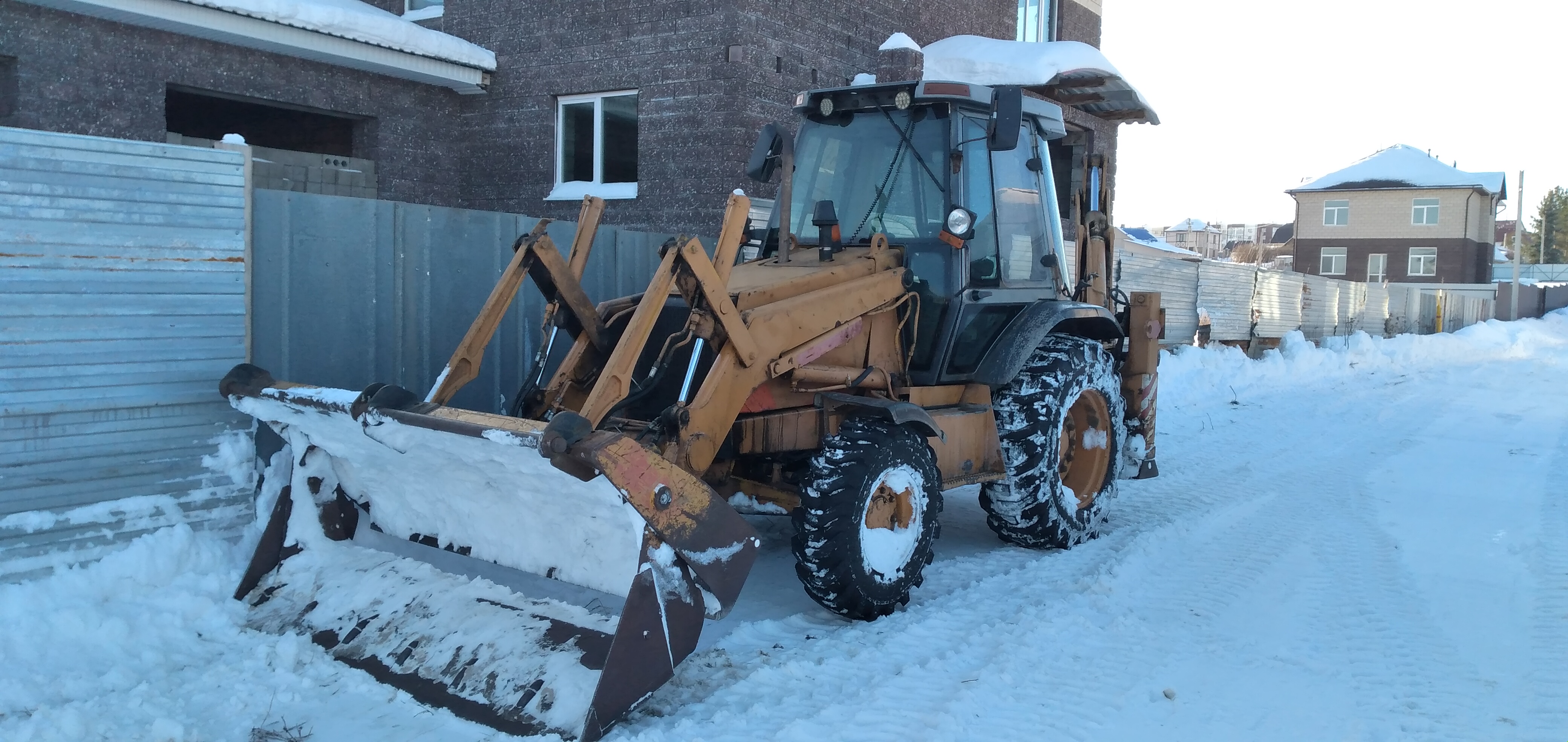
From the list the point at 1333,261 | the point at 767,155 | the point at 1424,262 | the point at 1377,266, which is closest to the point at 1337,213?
the point at 1333,261

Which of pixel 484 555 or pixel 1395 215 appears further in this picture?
pixel 1395 215

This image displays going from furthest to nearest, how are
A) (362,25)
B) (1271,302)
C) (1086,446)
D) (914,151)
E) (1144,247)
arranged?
(1144,247)
(1271,302)
(362,25)
(1086,446)
(914,151)

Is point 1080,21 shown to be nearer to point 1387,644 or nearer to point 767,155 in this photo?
point 767,155

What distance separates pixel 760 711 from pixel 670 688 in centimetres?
40

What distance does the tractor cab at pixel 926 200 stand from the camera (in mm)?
5598

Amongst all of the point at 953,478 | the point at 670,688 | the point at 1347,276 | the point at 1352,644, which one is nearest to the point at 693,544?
the point at 670,688

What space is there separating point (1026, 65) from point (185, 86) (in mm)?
9132

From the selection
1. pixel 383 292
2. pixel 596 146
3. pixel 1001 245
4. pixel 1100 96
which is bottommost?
pixel 383 292

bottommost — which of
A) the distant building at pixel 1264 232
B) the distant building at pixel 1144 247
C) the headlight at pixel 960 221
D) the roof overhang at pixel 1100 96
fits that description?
the headlight at pixel 960 221

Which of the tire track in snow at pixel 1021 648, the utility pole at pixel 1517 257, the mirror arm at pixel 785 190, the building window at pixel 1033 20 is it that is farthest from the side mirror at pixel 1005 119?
the utility pole at pixel 1517 257

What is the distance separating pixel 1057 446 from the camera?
5.86 m

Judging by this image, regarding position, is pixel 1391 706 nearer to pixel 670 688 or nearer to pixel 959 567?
pixel 959 567

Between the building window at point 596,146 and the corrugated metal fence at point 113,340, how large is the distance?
6.48 metres

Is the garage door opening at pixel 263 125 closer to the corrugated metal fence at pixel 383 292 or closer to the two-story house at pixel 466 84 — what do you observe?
the two-story house at pixel 466 84
